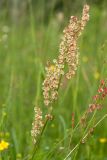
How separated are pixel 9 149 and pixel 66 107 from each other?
1558mm

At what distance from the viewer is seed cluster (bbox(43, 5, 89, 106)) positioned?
1.73 m

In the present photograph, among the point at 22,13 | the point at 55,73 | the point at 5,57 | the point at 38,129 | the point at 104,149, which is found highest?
the point at 22,13

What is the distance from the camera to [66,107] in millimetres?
3594

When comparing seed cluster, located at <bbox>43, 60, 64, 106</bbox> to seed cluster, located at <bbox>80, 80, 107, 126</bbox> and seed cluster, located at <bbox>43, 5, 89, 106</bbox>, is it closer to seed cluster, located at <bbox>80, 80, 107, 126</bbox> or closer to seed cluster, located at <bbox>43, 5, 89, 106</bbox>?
seed cluster, located at <bbox>43, 5, 89, 106</bbox>

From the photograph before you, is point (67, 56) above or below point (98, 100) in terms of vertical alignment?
above

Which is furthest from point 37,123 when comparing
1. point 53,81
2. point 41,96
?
point 41,96

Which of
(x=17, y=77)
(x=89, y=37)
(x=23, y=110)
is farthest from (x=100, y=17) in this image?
(x=23, y=110)

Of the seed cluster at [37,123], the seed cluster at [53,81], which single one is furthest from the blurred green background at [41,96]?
the seed cluster at [53,81]

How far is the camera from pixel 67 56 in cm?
174

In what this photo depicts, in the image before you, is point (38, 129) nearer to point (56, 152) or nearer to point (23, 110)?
point (56, 152)

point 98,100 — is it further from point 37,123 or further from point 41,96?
point 41,96

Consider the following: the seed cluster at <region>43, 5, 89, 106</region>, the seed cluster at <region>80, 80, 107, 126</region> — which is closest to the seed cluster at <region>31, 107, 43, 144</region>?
the seed cluster at <region>43, 5, 89, 106</region>

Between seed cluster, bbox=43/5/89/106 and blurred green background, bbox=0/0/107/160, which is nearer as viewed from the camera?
seed cluster, bbox=43/5/89/106

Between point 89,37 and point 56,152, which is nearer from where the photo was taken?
point 56,152
